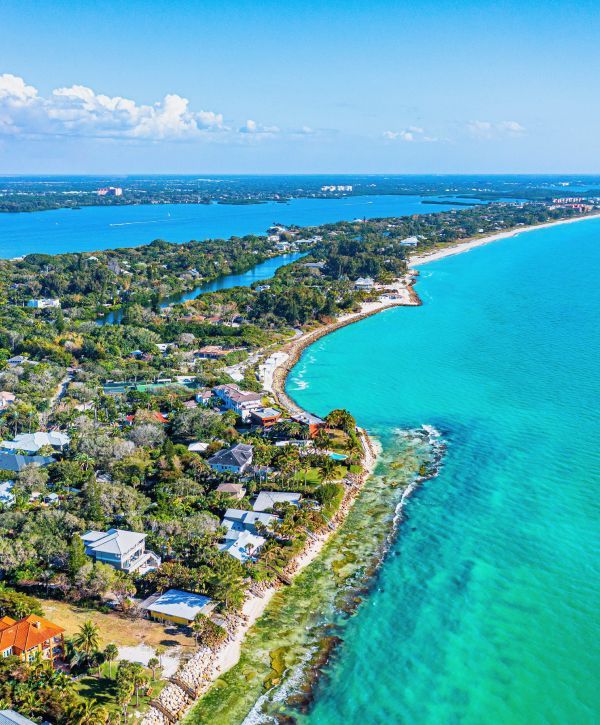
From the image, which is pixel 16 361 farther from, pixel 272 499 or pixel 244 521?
pixel 244 521

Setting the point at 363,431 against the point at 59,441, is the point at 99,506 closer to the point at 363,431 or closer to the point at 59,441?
the point at 59,441

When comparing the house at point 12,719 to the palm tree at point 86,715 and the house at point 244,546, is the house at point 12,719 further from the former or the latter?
the house at point 244,546

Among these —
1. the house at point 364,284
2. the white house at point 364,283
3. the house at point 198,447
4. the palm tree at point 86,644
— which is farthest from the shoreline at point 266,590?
the white house at point 364,283

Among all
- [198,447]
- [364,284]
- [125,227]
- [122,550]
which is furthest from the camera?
[125,227]

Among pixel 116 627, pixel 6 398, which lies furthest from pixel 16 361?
pixel 116 627

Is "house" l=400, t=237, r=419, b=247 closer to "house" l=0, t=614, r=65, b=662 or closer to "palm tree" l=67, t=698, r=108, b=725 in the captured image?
"house" l=0, t=614, r=65, b=662

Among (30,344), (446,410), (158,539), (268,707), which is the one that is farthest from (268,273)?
(268,707)
